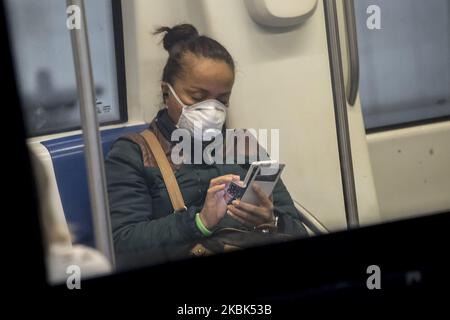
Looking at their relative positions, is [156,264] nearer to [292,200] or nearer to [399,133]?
[292,200]

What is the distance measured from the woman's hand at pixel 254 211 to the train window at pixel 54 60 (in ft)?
1.89

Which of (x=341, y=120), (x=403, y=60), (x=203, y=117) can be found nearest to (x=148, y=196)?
(x=203, y=117)

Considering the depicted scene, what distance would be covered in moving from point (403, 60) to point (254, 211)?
92 cm

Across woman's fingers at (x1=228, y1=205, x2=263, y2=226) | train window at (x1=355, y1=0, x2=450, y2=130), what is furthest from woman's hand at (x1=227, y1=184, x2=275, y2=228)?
train window at (x1=355, y1=0, x2=450, y2=130)

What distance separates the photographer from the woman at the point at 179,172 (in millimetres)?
2617

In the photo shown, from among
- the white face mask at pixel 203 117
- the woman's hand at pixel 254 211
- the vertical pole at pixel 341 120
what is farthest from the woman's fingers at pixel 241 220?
the vertical pole at pixel 341 120

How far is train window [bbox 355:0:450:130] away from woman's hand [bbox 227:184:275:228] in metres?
0.56

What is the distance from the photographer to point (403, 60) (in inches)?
123

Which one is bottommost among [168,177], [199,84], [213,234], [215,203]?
[213,234]

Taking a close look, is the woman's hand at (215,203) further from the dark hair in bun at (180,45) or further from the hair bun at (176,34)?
the hair bun at (176,34)

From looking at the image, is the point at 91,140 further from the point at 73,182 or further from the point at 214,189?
the point at 214,189
